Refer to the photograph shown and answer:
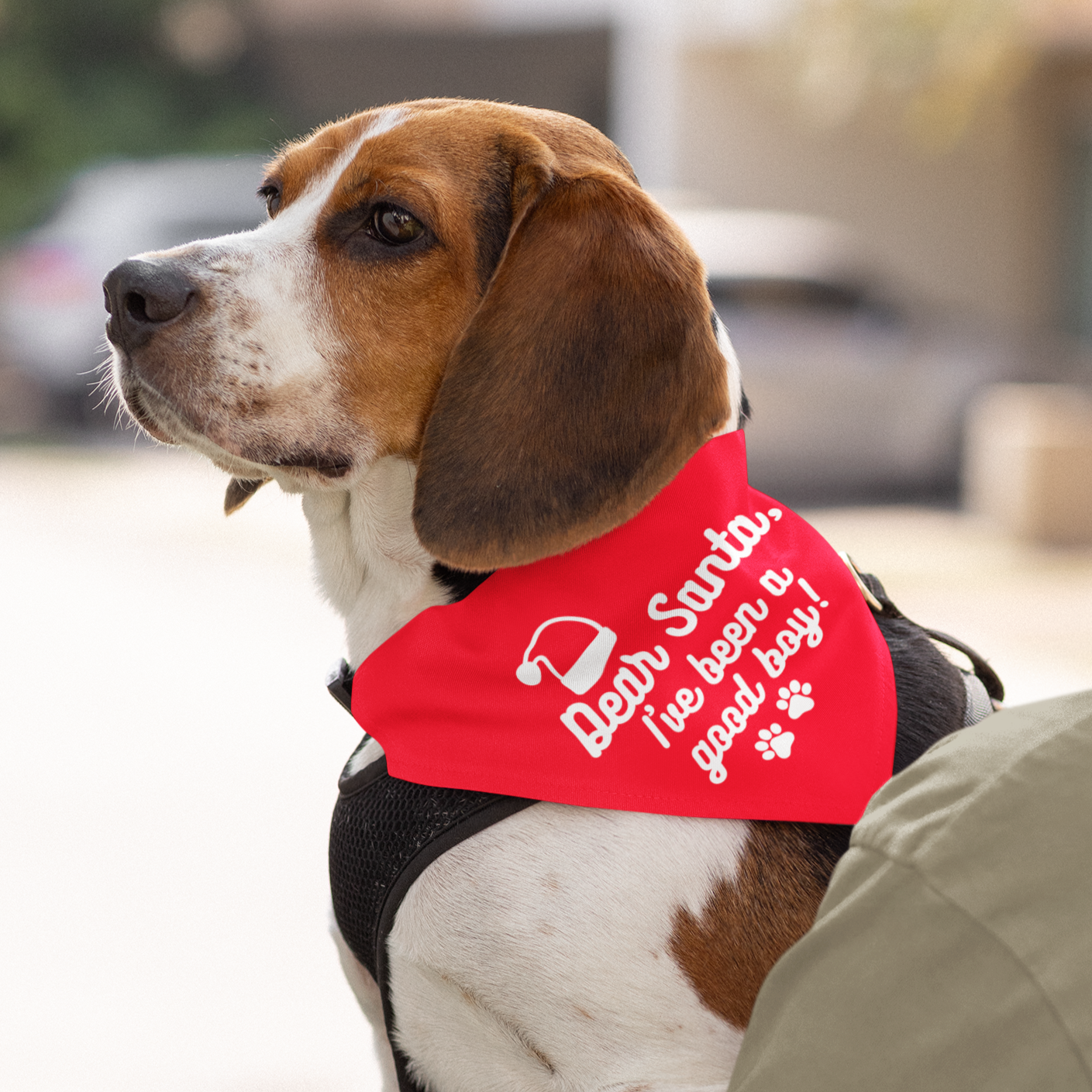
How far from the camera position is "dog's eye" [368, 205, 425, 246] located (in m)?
2.26

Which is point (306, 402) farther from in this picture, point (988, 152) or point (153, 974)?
point (988, 152)

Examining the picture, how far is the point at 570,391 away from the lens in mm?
2088

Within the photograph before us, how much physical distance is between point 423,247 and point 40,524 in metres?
8.46

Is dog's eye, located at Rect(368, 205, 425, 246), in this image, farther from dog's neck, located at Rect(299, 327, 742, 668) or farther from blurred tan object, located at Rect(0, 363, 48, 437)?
blurred tan object, located at Rect(0, 363, 48, 437)

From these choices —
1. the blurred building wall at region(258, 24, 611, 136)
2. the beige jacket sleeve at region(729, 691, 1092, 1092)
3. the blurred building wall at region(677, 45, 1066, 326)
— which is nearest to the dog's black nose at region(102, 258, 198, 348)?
the beige jacket sleeve at region(729, 691, 1092, 1092)

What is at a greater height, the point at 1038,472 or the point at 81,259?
the point at 81,259

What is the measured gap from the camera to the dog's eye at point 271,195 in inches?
101

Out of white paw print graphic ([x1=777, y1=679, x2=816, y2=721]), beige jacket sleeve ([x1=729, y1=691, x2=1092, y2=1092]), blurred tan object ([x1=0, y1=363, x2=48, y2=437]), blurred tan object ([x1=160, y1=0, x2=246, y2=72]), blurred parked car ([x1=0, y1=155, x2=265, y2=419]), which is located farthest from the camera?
blurred tan object ([x1=160, y1=0, x2=246, y2=72])

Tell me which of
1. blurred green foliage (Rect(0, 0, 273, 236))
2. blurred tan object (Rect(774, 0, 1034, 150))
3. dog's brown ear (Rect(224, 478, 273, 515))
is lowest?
blurred green foliage (Rect(0, 0, 273, 236))

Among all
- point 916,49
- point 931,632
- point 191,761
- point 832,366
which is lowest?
point 832,366

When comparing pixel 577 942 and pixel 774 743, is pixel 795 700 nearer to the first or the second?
pixel 774 743

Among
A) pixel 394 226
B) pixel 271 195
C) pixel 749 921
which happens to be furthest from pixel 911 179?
pixel 749 921

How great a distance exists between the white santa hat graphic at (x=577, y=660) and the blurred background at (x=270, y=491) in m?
1.71

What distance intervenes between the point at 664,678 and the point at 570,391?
434 millimetres
